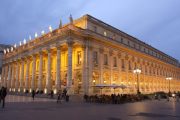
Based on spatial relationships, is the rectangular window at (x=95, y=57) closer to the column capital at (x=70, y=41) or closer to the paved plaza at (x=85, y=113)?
the column capital at (x=70, y=41)

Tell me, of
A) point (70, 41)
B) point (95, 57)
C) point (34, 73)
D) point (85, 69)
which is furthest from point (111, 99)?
point (34, 73)

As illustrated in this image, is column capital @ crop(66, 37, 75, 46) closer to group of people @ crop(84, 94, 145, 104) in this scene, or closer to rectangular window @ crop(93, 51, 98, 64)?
rectangular window @ crop(93, 51, 98, 64)

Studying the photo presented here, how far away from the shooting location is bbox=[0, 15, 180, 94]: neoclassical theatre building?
38.4 meters

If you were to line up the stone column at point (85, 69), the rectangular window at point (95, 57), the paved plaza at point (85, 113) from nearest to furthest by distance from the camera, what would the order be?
1. the paved plaza at point (85, 113)
2. the stone column at point (85, 69)
3. the rectangular window at point (95, 57)

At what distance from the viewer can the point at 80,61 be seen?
40.7m

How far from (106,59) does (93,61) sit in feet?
17.3

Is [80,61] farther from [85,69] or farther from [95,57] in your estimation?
[95,57]

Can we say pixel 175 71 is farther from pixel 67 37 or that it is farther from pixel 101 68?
pixel 67 37

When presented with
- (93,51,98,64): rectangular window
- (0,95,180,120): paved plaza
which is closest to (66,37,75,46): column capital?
(93,51,98,64): rectangular window

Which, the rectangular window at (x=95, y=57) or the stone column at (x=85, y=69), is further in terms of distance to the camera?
the rectangular window at (x=95, y=57)

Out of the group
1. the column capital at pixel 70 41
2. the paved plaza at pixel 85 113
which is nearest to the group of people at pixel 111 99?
the paved plaza at pixel 85 113

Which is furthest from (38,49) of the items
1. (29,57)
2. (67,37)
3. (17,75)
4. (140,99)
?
(140,99)

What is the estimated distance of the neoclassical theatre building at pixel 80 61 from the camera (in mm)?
38438

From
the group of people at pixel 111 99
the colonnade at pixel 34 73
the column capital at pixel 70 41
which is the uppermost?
the column capital at pixel 70 41
